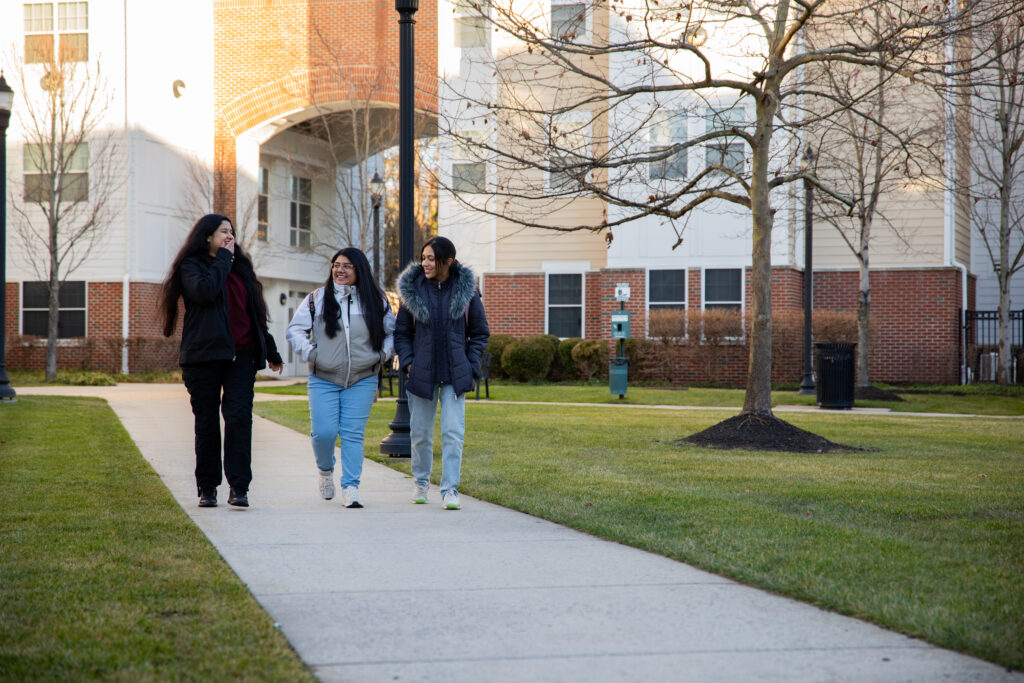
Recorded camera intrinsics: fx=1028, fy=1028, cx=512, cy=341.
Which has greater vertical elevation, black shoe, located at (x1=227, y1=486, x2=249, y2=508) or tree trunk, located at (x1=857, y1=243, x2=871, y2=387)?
tree trunk, located at (x1=857, y1=243, x2=871, y2=387)

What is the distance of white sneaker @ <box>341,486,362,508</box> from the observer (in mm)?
6946

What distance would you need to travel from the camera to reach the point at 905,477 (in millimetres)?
8602

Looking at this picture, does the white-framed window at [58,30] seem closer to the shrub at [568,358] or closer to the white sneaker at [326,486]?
the shrub at [568,358]

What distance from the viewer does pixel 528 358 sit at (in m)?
24.2

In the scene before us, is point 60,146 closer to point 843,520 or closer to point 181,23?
point 181,23

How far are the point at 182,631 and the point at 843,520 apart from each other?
4.30 meters

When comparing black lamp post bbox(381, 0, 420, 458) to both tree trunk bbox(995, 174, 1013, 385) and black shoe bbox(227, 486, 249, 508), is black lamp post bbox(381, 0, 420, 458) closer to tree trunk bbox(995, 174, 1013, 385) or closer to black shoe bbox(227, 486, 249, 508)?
black shoe bbox(227, 486, 249, 508)

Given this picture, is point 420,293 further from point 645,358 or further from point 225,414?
point 645,358

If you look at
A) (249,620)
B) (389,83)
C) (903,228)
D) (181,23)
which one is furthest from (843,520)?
(181,23)

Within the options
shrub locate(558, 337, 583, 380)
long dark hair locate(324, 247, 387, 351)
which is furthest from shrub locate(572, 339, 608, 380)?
long dark hair locate(324, 247, 387, 351)

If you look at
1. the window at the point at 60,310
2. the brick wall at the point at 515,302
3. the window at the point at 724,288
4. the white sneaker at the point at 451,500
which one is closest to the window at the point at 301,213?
the window at the point at 60,310

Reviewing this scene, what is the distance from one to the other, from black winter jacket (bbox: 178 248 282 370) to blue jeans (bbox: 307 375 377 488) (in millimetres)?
674

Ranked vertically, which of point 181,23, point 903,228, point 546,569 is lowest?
point 546,569

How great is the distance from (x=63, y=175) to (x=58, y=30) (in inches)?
163
